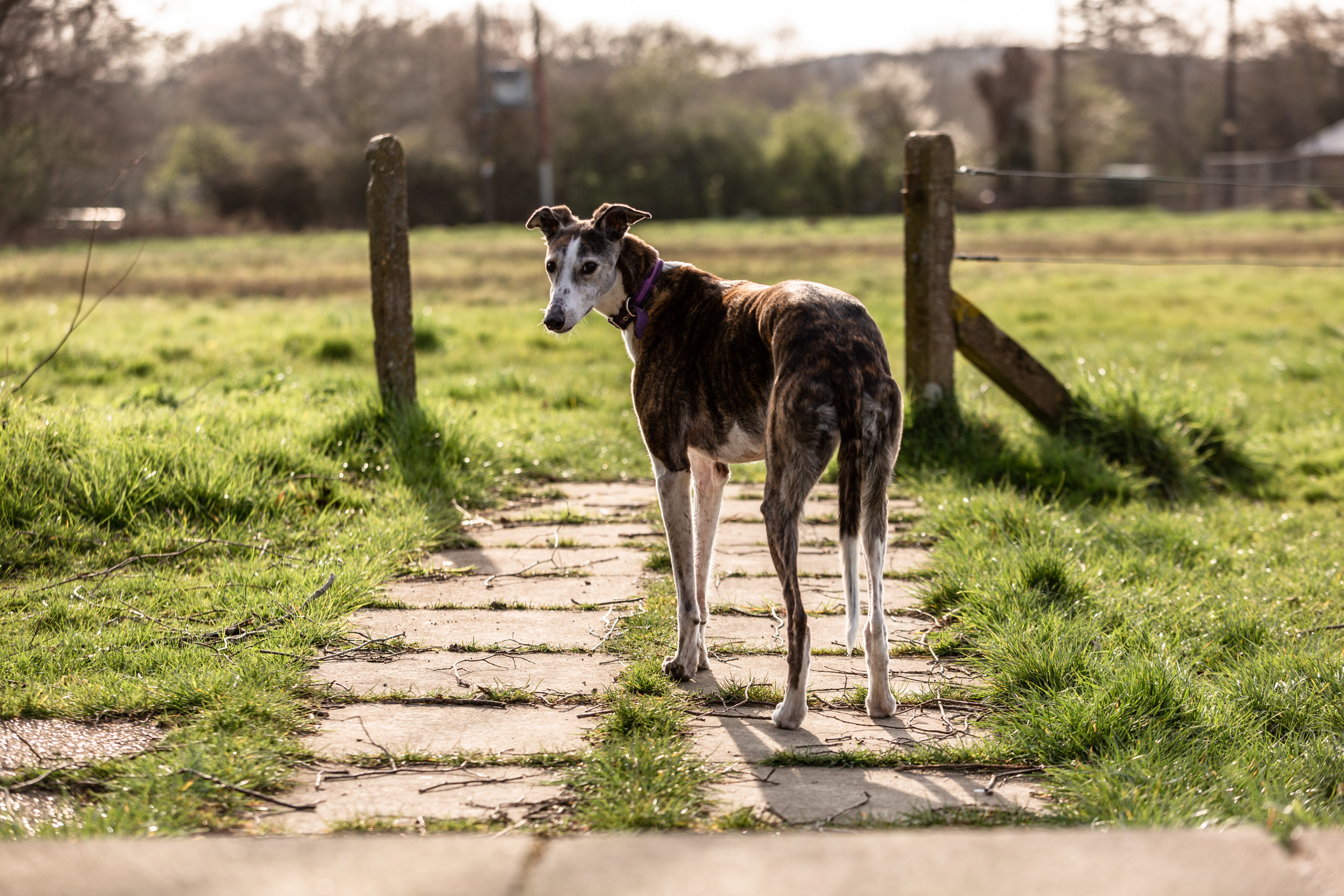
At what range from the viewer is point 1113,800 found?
8.75 ft

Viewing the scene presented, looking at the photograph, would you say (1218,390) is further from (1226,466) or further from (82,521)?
(82,521)

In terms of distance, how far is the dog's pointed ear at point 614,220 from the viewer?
4.23 metres

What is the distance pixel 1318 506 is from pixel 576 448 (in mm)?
4442

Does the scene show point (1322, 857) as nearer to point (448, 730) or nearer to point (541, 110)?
point (448, 730)

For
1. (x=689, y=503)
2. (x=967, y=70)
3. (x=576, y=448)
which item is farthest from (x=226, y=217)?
(x=967, y=70)

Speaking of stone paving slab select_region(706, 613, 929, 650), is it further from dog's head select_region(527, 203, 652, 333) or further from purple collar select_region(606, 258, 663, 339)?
dog's head select_region(527, 203, 652, 333)

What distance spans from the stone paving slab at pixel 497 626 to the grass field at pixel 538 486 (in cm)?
22

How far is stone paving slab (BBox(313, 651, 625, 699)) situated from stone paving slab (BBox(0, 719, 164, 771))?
1.87 ft

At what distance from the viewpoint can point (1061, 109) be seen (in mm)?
53156

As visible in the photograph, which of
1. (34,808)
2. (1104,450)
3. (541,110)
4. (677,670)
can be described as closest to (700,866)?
(34,808)

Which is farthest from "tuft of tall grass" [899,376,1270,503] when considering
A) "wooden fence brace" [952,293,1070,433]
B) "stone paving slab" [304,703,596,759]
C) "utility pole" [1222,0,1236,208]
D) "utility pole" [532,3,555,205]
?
"utility pole" [1222,0,1236,208]

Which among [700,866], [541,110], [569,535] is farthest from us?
[541,110]

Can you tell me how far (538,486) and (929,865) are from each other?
4.85 metres

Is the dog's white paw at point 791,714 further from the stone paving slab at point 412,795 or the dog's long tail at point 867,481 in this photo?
the stone paving slab at point 412,795
